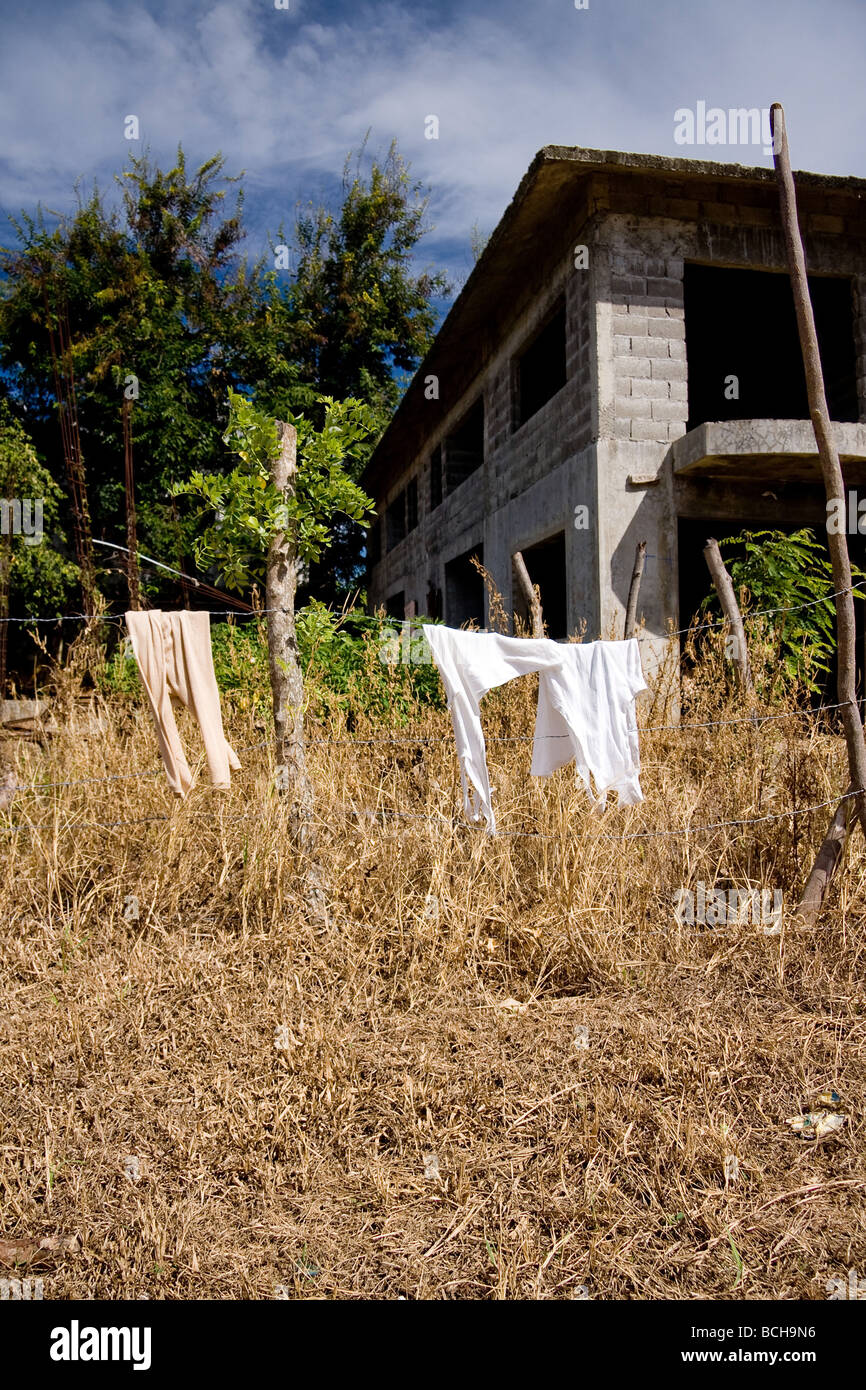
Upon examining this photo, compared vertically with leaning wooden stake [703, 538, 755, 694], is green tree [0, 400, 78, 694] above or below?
above

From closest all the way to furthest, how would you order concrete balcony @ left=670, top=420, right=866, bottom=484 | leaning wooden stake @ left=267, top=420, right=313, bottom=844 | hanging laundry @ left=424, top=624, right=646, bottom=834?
hanging laundry @ left=424, top=624, right=646, bottom=834 < leaning wooden stake @ left=267, top=420, right=313, bottom=844 < concrete balcony @ left=670, top=420, right=866, bottom=484

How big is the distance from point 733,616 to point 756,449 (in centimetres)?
233

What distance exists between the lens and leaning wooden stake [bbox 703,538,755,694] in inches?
197

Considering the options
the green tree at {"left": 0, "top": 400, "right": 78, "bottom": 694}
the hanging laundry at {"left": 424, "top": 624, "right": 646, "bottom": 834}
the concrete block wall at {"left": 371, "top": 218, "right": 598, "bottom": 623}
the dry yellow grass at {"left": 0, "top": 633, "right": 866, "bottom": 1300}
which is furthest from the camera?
the green tree at {"left": 0, "top": 400, "right": 78, "bottom": 694}

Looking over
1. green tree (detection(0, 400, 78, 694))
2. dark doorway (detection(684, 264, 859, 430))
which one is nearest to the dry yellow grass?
dark doorway (detection(684, 264, 859, 430))

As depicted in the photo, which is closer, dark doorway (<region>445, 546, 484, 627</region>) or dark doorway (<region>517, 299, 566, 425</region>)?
dark doorway (<region>517, 299, 566, 425</region>)

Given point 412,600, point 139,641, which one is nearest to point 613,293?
point 139,641

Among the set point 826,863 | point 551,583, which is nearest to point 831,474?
point 826,863

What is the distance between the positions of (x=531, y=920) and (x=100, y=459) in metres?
15.8

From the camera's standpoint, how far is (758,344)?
11141 millimetres

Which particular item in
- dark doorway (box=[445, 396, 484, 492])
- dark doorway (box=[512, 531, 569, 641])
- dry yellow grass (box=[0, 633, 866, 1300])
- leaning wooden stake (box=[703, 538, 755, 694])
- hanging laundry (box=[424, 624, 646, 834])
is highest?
dark doorway (box=[445, 396, 484, 492])

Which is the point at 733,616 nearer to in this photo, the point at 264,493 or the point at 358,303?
the point at 264,493

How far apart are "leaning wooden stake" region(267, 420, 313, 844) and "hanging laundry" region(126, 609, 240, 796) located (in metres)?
0.28

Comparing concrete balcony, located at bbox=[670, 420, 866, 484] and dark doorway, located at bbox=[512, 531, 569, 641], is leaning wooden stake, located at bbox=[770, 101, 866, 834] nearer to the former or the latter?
concrete balcony, located at bbox=[670, 420, 866, 484]
